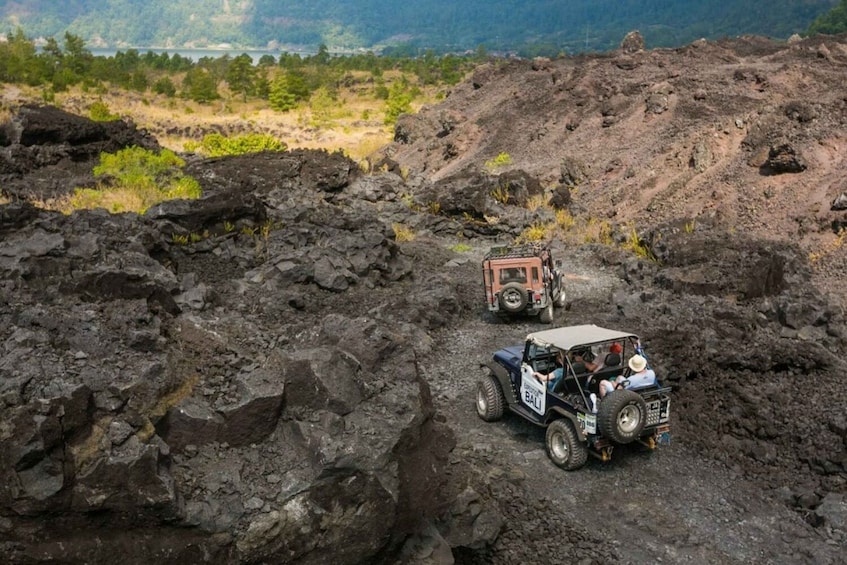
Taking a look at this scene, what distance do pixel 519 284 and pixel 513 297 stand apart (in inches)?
12.8

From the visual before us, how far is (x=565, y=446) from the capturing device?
10.6m

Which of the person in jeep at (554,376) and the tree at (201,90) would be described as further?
the tree at (201,90)

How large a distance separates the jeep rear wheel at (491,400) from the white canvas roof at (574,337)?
3.89 feet

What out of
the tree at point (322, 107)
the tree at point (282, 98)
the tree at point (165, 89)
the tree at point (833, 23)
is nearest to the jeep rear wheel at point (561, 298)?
the tree at point (322, 107)

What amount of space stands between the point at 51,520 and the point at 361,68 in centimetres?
9457

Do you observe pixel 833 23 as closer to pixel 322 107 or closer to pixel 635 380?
pixel 322 107

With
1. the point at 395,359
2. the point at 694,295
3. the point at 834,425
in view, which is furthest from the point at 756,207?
the point at 395,359

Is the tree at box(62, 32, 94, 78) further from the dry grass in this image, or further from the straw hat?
the straw hat

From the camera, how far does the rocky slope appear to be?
6.12 meters

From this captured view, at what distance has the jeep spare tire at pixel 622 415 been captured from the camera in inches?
384

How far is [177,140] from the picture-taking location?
47625mm

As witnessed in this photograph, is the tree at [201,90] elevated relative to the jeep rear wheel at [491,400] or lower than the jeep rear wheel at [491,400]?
elevated

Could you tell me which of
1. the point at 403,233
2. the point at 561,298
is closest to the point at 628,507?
the point at 561,298

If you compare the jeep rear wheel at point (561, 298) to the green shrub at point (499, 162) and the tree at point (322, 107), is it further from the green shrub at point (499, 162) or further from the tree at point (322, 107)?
the tree at point (322, 107)
